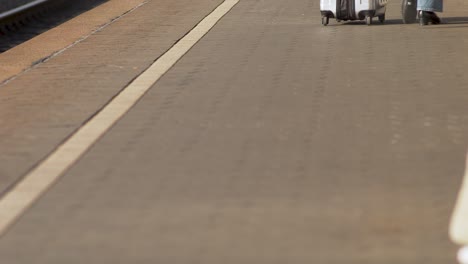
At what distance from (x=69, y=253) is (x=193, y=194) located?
1306 millimetres

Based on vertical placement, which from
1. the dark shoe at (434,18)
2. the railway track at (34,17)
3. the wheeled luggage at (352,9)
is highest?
the wheeled luggage at (352,9)

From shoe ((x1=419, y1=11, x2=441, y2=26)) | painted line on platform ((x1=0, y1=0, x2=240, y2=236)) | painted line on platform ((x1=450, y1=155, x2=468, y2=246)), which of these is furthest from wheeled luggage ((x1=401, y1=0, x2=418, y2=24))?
painted line on platform ((x1=450, y1=155, x2=468, y2=246))

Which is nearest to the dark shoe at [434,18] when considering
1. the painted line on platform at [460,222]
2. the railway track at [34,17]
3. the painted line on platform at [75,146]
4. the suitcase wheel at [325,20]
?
the suitcase wheel at [325,20]

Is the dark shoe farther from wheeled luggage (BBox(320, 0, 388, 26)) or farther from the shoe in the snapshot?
wheeled luggage (BBox(320, 0, 388, 26))

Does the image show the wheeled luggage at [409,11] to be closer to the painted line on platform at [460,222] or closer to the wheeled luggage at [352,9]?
the wheeled luggage at [352,9]

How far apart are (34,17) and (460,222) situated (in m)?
13.7

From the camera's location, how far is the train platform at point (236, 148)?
6438 millimetres

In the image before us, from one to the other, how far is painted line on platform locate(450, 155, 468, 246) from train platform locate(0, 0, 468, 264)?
0.06 m

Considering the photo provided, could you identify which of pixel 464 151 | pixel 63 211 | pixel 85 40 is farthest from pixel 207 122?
pixel 85 40

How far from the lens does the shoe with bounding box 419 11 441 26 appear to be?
16.0m

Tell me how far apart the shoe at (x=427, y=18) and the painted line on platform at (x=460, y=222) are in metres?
8.93

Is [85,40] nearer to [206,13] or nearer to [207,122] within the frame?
[206,13]

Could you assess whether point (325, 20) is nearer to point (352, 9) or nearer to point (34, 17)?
point (352, 9)

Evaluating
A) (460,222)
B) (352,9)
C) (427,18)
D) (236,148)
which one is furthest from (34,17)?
(460,222)
